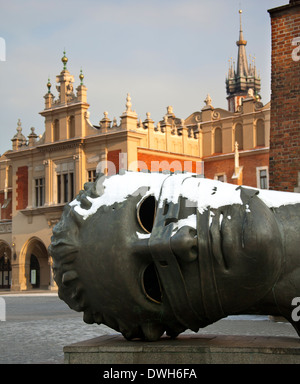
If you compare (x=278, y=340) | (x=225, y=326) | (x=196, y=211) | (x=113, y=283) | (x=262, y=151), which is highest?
(x=262, y=151)

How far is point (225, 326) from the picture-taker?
10227mm

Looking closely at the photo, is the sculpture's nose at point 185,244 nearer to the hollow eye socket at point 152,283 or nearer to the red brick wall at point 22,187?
the hollow eye socket at point 152,283

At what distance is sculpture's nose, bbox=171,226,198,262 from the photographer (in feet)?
13.7

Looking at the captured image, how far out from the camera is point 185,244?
417 centimetres

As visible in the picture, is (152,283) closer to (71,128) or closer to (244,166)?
(244,166)

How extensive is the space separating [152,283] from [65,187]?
32.3 m

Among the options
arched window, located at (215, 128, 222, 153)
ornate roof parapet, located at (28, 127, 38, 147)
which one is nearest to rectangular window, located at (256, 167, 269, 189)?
arched window, located at (215, 128, 222, 153)

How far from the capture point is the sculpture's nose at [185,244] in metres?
4.17

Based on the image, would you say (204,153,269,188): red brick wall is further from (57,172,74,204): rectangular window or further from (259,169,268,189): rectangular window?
(57,172,74,204): rectangular window

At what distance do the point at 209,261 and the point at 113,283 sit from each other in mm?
681
